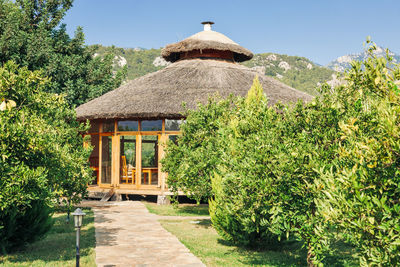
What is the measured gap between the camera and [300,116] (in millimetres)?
7035

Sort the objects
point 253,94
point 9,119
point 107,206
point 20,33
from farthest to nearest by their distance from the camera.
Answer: point 20,33 < point 107,206 < point 253,94 < point 9,119

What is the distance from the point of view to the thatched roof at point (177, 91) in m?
17.1

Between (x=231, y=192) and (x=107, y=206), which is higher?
(x=231, y=192)

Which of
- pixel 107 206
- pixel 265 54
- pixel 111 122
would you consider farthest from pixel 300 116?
pixel 265 54

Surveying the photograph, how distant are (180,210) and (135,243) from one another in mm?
6075

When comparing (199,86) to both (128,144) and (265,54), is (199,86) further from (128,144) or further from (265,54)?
(265,54)

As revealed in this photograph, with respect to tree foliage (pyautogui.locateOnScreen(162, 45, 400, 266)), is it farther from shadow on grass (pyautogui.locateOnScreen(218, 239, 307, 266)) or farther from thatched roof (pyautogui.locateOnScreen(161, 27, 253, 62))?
thatched roof (pyautogui.locateOnScreen(161, 27, 253, 62))

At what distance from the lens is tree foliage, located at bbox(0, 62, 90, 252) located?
7039 millimetres

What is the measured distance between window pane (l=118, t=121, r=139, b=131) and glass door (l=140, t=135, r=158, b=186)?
0.57 metres

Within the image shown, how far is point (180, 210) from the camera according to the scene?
51.3ft

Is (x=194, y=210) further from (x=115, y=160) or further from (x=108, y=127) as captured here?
(x=108, y=127)

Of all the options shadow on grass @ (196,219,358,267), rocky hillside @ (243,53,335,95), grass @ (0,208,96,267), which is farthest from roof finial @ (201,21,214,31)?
rocky hillside @ (243,53,335,95)

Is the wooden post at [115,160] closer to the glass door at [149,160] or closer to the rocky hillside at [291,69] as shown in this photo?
the glass door at [149,160]

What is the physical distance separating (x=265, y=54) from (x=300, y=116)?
285 ft
